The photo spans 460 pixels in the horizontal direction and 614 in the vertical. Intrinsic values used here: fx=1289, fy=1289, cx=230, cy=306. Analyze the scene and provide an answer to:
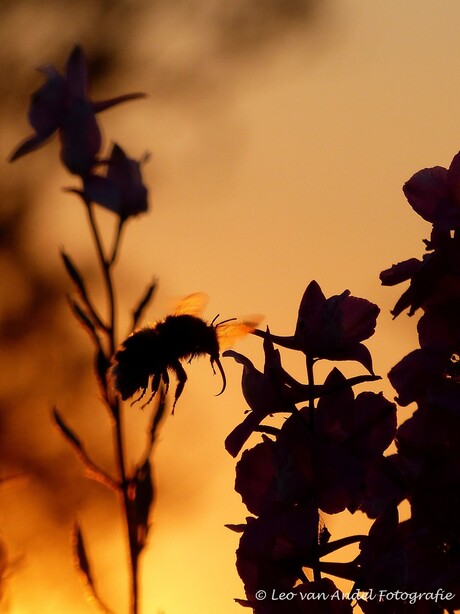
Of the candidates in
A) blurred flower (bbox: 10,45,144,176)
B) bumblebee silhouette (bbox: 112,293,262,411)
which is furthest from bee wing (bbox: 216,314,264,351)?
blurred flower (bbox: 10,45,144,176)

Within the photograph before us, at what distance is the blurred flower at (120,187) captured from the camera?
185 cm

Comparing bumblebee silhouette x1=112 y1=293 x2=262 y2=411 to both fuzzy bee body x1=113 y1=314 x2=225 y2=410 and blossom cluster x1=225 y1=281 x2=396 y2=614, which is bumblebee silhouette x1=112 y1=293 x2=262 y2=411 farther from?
blossom cluster x1=225 y1=281 x2=396 y2=614

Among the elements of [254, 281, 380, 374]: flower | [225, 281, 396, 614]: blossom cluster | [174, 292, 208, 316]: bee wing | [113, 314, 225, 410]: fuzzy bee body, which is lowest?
[225, 281, 396, 614]: blossom cluster

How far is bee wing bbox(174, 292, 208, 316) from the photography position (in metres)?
2.09

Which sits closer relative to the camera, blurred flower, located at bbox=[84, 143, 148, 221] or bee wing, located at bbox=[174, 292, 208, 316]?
blurred flower, located at bbox=[84, 143, 148, 221]

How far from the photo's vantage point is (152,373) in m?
1.89

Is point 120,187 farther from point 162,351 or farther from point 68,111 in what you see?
point 162,351

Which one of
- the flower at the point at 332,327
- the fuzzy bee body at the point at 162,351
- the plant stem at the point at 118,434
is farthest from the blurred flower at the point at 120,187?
the flower at the point at 332,327

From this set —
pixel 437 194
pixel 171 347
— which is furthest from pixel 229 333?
pixel 437 194

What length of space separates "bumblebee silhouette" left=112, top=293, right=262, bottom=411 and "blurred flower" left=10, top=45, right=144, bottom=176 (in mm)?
299

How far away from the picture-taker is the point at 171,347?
196cm

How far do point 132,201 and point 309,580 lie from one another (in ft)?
2.48

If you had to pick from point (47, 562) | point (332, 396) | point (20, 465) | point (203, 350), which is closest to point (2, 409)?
point (20, 465)

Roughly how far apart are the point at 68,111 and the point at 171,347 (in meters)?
0.40
